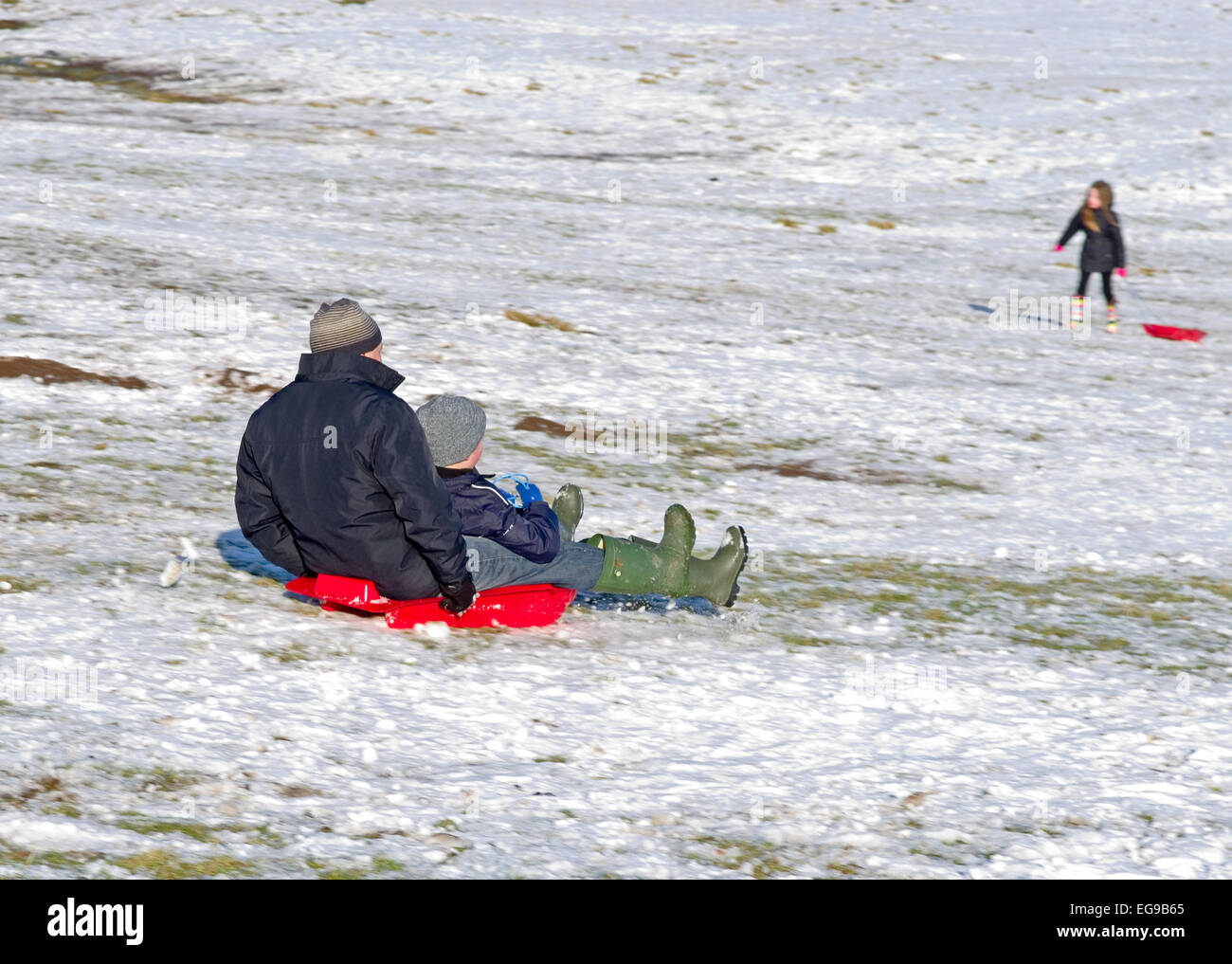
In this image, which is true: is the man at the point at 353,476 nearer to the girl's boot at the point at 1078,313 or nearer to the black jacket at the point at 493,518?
the black jacket at the point at 493,518

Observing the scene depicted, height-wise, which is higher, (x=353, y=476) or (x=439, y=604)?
(x=353, y=476)

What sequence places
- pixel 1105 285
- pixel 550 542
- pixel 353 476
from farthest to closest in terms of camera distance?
1. pixel 1105 285
2. pixel 550 542
3. pixel 353 476

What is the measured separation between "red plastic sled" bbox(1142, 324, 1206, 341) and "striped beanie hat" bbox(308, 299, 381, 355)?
1351cm

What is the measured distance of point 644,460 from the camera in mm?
11391

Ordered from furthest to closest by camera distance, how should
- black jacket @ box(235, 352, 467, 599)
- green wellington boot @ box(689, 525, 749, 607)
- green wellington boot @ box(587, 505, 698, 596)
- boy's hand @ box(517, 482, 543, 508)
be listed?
green wellington boot @ box(689, 525, 749, 607), green wellington boot @ box(587, 505, 698, 596), boy's hand @ box(517, 482, 543, 508), black jacket @ box(235, 352, 467, 599)

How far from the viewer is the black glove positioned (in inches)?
260

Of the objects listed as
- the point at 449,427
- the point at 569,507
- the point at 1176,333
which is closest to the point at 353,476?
the point at 449,427

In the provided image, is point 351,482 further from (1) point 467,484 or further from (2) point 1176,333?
(2) point 1176,333

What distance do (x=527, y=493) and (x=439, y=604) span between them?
0.72m

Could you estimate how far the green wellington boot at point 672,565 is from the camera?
728cm

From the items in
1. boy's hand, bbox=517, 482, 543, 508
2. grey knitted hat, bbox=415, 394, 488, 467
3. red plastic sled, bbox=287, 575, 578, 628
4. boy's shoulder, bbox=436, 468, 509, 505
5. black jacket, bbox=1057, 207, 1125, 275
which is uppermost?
black jacket, bbox=1057, 207, 1125, 275

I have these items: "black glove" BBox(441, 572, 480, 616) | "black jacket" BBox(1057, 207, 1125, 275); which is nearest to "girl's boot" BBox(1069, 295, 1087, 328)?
"black jacket" BBox(1057, 207, 1125, 275)

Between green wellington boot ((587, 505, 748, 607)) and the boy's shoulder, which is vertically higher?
the boy's shoulder

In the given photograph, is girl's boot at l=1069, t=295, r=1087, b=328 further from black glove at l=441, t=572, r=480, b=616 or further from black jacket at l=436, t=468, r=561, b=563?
black glove at l=441, t=572, r=480, b=616
